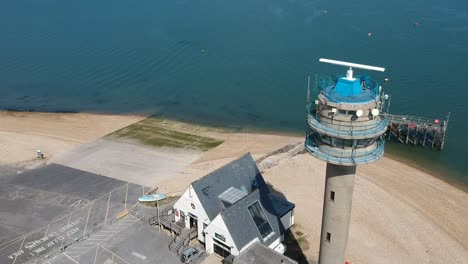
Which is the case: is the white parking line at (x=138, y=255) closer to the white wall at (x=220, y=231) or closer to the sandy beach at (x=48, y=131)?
the white wall at (x=220, y=231)

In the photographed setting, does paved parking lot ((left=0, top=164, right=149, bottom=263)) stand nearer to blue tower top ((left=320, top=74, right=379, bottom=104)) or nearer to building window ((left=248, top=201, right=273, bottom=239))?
building window ((left=248, top=201, right=273, bottom=239))

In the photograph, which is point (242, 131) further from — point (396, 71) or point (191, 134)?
point (396, 71)

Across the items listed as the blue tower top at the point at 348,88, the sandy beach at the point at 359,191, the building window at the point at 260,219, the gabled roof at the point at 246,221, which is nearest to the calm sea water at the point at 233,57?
the sandy beach at the point at 359,191

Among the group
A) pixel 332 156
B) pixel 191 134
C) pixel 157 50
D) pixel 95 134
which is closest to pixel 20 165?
pixel 95 134

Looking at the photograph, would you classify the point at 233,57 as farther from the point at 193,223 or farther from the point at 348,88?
the point at 348,88

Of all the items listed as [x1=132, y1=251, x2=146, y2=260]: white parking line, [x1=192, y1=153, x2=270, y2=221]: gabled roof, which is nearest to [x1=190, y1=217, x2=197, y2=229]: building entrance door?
[x1=192, y1=153, x2=270, y2=221]: gabled roof
